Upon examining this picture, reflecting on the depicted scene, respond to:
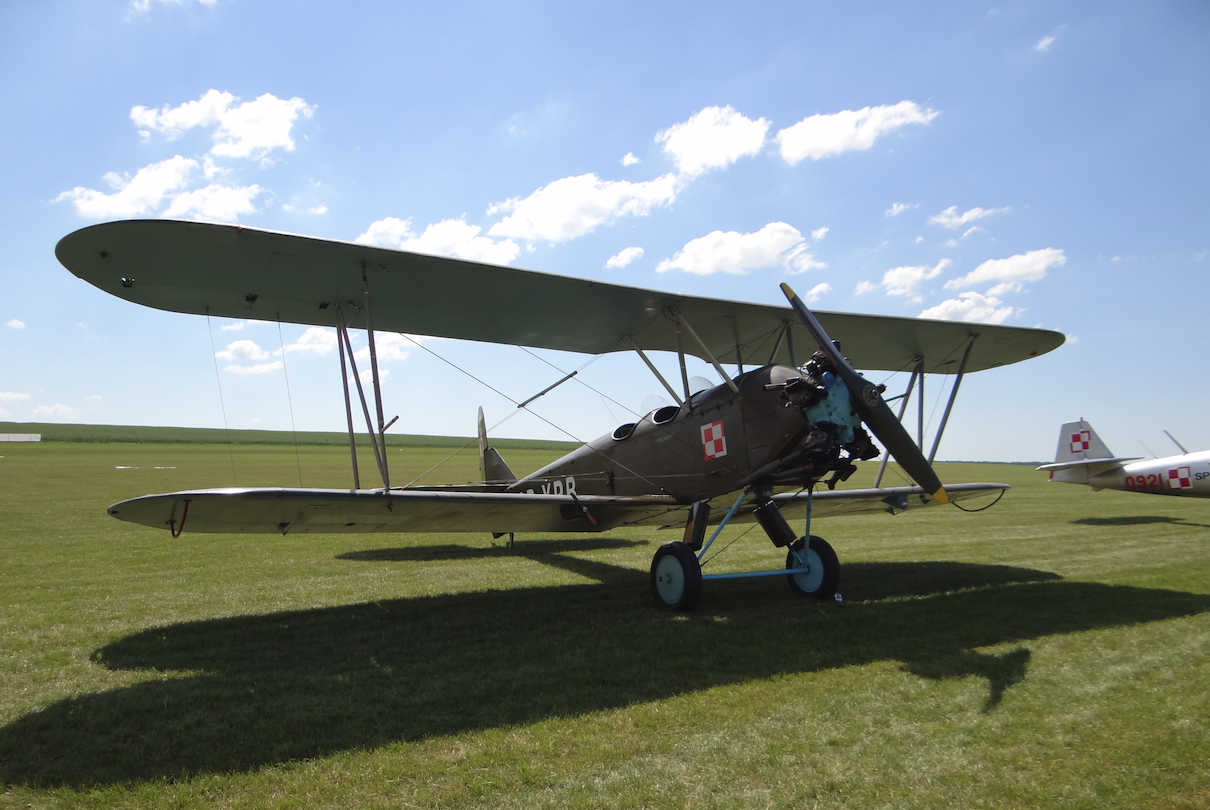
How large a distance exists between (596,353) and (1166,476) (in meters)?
14.8

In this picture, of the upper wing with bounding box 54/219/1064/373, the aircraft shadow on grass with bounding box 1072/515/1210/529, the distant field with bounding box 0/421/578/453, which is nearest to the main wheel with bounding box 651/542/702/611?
the upper wing with bounding box 54/219/1064/373

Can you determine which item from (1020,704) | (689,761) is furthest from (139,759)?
(1020,704)

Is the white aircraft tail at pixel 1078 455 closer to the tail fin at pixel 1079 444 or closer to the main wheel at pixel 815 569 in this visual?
the tail fin at pixel 1079 444

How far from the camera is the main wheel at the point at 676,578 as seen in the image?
5961 mm

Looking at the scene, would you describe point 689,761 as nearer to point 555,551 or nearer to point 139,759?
point 139,759

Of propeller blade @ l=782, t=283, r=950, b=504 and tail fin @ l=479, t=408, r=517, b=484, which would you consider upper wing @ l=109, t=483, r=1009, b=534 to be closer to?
propeller blade @ l=782, t=283, r=950, b=504

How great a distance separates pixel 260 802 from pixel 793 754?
2376 millimetres

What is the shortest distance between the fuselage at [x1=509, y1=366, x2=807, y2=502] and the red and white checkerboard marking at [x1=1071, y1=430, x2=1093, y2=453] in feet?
49.5

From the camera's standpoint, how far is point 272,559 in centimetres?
947

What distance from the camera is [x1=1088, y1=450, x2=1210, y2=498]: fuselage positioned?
1409 cm

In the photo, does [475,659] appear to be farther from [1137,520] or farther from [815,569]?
[1137,520]

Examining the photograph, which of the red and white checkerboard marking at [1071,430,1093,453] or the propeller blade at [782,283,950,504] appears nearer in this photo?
the propeller blade at [782,283,950,504]

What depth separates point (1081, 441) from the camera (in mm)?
16703

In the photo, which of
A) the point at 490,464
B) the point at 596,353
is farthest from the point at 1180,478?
the point at 490,464
